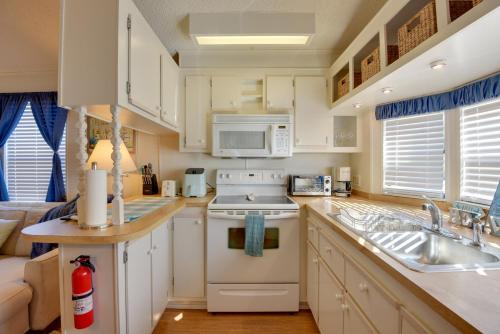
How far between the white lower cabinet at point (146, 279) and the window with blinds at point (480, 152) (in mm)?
2181

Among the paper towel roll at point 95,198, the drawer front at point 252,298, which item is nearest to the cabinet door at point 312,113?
the drawer front at point 252,298

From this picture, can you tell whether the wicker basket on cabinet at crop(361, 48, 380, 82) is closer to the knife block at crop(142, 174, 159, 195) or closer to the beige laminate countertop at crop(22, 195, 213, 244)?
the beige laminate countertop at crop(22, 195, 213, 244)

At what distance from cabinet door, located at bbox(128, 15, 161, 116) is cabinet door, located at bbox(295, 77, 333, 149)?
1350 millimetres

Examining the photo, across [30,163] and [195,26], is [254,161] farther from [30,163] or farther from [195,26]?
[30,163]

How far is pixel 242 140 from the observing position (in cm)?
225

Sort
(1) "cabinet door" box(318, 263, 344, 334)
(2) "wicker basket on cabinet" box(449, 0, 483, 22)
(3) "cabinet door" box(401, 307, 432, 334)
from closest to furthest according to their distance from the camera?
(3) "cabinet door" box(401, 307, 432, 334), (2) "wicker basket on cabinet" box(449, 0, 483, 22), (1) "cabinet door" box(318, 263, 344, 334)

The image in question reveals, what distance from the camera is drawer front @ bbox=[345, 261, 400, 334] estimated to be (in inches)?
32.4

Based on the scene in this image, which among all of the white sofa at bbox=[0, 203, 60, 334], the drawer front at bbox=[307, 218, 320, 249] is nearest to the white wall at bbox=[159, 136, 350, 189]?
the drawer front at bbox=[307, 218, 320, 249]

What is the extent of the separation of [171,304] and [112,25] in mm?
2129

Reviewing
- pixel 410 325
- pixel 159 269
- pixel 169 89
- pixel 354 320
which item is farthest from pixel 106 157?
pixel 410 325

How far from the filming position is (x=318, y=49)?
93.4 inches

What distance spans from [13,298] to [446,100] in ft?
10.7

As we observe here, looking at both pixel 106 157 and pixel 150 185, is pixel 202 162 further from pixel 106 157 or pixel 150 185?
pixel 106 157

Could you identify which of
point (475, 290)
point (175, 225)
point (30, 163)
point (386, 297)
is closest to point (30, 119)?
point (30, 163)
